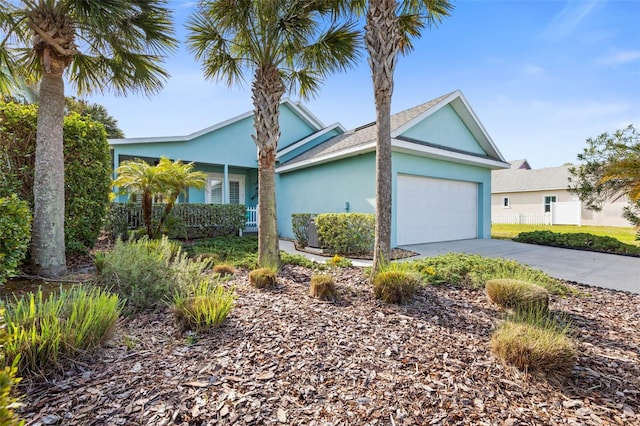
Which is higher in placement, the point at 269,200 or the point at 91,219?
the point at 269,200

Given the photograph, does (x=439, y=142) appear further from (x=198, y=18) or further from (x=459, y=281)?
(x=198, y=18)

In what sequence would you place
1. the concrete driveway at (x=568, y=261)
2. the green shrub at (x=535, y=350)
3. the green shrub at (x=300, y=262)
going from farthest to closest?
1. the green shrub at (x=300, y=262)
2. the concrete driveway at (x=568, y=261)
3. the green shrub at (x=535, y=350)

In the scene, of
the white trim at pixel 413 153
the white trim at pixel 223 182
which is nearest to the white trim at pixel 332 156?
the white trim at pixel 413 153

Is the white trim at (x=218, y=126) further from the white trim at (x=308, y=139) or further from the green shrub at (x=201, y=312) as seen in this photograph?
the green shrub at (x=201, y=312)

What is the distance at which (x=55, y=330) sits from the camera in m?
2.57

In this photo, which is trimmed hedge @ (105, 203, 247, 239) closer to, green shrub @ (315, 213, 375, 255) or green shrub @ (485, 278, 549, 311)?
green shrub @ (315, 213, 375, 255)

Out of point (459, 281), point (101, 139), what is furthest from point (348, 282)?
point (101, 139)

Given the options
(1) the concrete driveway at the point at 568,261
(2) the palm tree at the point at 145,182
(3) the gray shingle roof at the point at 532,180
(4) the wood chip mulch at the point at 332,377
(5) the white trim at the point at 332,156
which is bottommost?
(4) the wood chip mulch at the point at 332,377

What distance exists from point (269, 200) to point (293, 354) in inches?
155

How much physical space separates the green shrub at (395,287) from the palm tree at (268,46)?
2.68 meters

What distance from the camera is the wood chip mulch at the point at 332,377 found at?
2.18m

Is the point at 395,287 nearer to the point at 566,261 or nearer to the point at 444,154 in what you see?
the point at 566,261

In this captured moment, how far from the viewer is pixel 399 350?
10.3 ft

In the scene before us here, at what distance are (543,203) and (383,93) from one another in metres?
26.1
